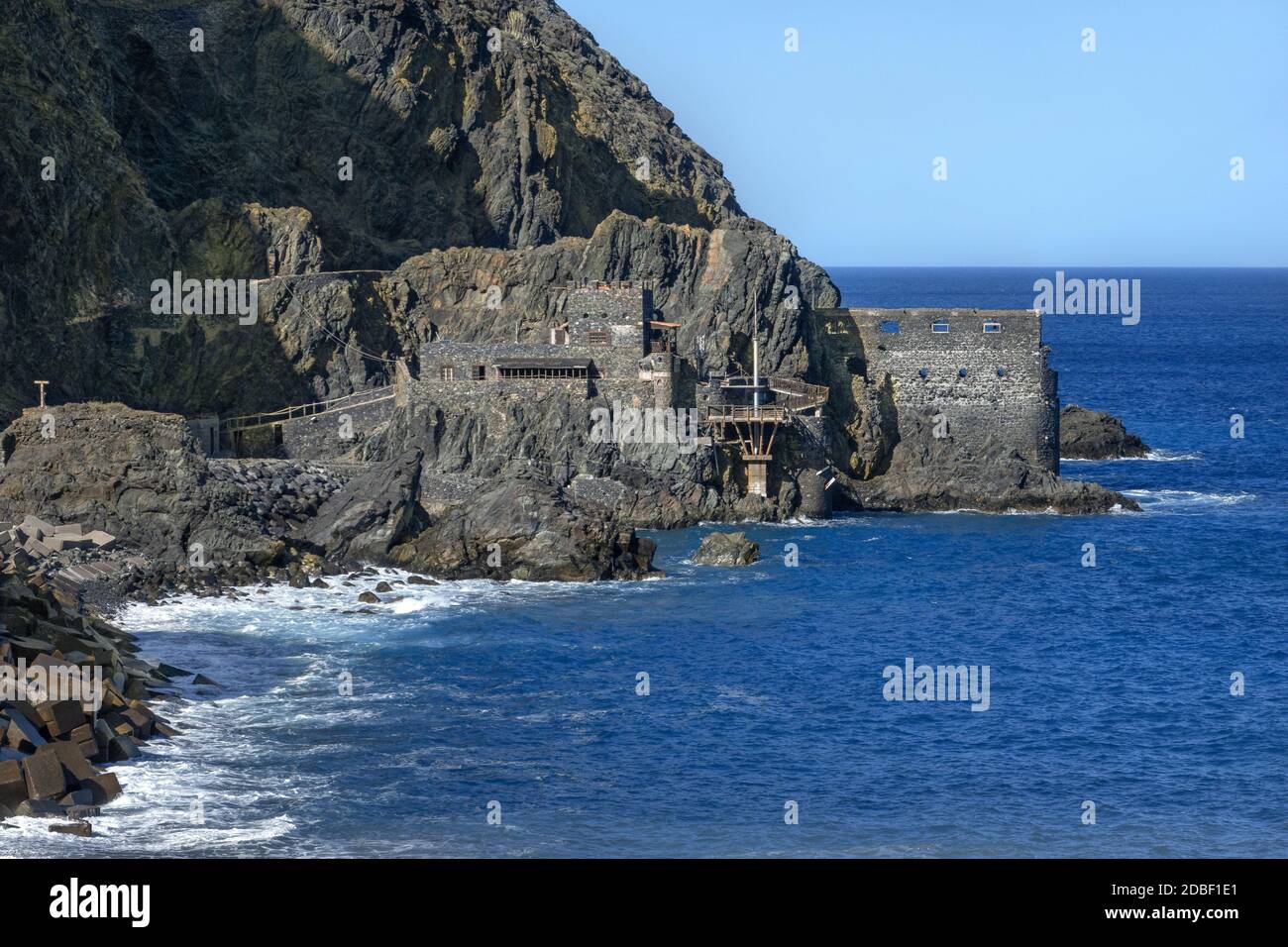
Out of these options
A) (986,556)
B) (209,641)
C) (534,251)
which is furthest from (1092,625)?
(534,251)

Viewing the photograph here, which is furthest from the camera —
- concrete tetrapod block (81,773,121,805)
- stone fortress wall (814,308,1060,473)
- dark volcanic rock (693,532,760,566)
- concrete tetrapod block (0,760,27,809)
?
stone fortress wall (814,308,1060,473)

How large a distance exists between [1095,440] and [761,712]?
193 ft

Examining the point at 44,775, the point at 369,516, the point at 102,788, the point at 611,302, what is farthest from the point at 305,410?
the point at 44,775

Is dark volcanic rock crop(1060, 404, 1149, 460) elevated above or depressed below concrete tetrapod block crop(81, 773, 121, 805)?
above

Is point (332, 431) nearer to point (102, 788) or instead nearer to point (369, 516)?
point (369, 516)

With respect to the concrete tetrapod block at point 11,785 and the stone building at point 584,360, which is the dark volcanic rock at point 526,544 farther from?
the concrete tetrapod block at point 11,785

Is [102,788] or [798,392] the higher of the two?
[798,392]

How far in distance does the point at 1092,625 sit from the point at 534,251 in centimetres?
3680

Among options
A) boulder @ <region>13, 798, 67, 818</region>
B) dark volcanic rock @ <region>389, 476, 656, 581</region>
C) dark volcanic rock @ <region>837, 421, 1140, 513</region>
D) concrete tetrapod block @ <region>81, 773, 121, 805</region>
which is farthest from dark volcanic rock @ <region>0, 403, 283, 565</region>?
dark volcanic rock @ <region>837, 421, 1140, 513</region>

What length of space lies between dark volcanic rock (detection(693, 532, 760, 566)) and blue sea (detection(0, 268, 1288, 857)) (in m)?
0.77

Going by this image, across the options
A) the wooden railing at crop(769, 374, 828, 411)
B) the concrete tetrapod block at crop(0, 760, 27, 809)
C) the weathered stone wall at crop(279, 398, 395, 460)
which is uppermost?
the wooden railing at crop(769, 374, 828, 411)

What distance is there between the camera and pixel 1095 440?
103 meters

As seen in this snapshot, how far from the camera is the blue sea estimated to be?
125 ft

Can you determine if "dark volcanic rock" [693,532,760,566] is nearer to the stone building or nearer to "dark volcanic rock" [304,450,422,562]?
the stone building
